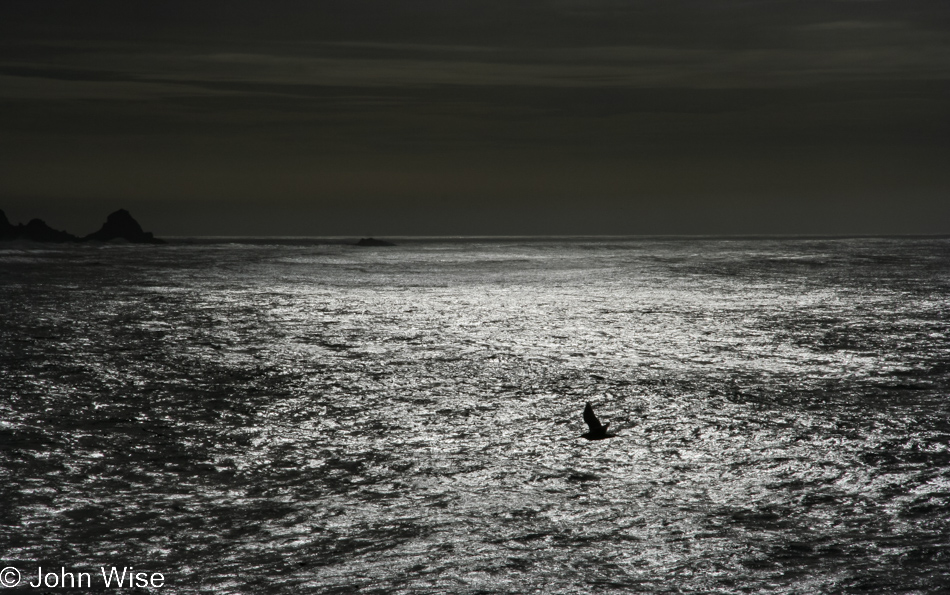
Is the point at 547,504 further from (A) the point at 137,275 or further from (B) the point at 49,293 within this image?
(A) the point at 137,275

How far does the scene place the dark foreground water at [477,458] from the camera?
8453 millimetres

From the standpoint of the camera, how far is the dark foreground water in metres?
8.45

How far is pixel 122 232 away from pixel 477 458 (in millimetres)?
175717

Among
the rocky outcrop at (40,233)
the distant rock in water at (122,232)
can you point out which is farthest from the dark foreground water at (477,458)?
the distant rock in water at (122,232)

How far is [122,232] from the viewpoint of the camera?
171 m

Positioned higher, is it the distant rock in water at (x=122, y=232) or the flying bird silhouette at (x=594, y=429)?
the distant rock in water at (x=122, y=232)

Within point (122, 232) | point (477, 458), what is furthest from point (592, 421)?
point (122, 232)

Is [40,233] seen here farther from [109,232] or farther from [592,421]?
[592,421]

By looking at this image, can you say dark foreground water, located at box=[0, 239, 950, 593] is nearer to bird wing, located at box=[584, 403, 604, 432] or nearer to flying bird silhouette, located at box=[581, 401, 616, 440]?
flying bird silhouette, located at box=[581, 401, 616, 440]

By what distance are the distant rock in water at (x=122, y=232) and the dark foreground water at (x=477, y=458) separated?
15364 cm

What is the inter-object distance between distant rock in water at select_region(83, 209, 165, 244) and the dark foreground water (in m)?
154

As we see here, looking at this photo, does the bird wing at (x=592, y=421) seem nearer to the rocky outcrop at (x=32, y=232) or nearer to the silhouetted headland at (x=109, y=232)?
the rocky outcrop at (x=32, y=232)

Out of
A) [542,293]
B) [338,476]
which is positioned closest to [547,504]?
[338,476]

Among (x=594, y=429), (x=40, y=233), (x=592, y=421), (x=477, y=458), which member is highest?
(x=40, y=233)
